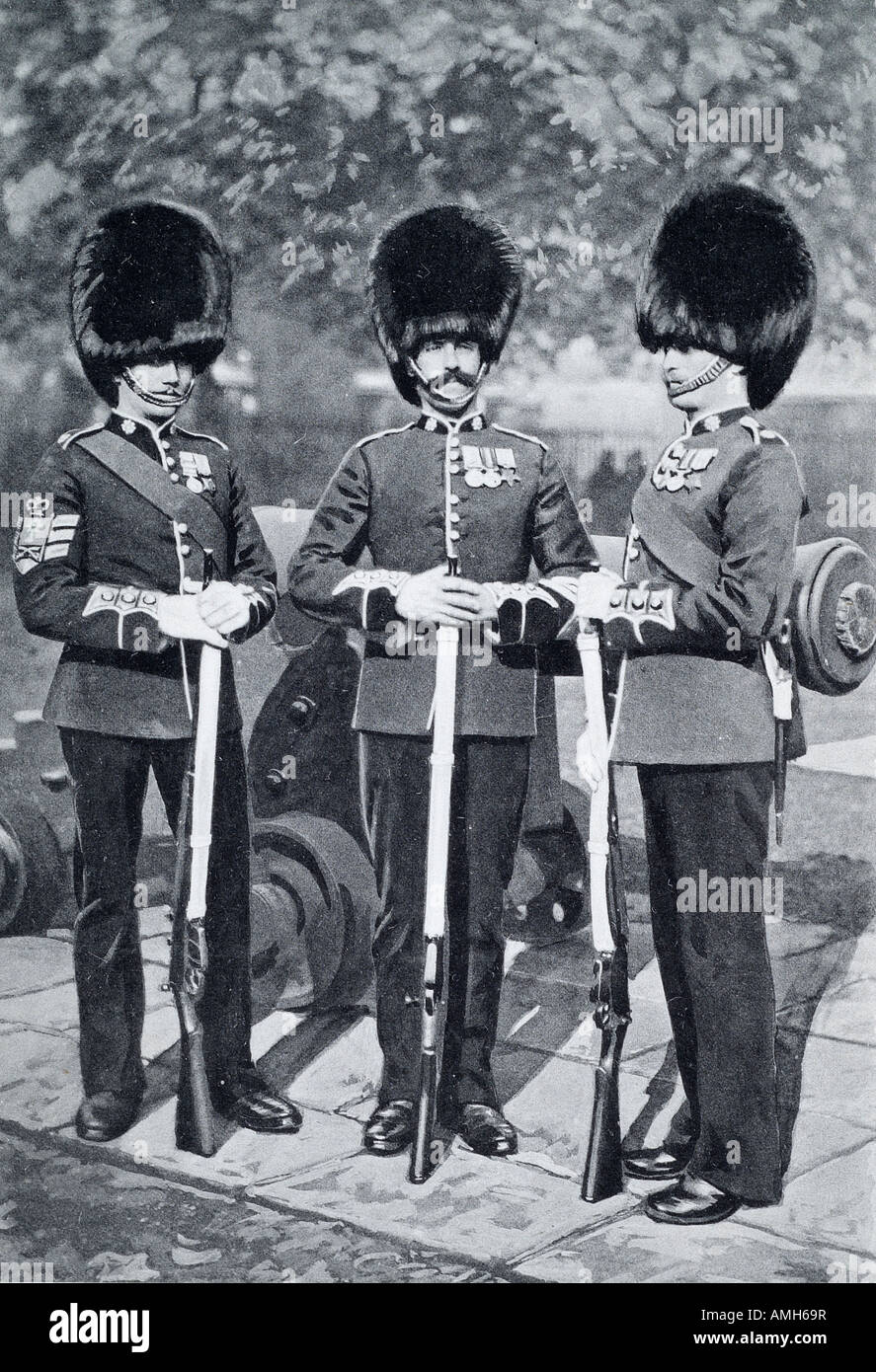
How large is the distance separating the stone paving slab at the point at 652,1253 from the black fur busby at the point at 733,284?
203cm

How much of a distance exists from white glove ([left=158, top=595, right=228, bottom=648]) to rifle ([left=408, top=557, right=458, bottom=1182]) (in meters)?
0.61

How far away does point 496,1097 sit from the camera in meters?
4.09

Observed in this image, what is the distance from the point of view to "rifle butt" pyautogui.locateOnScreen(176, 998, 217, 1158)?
400cm

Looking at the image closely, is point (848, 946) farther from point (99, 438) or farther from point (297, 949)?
point (99, 438)

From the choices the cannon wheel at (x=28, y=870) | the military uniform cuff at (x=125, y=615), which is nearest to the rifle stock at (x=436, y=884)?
the military uniform cuff at (x=125, y=615)

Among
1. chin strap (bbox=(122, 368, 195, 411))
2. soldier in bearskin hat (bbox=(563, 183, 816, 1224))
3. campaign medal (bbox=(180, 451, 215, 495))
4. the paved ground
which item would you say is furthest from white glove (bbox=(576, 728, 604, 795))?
chin strap (bbox=(122, 368, 195, 411))

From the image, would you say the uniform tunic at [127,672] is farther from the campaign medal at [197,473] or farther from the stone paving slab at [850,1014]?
the stone paving slab at [850,1014]

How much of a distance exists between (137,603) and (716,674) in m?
1.43

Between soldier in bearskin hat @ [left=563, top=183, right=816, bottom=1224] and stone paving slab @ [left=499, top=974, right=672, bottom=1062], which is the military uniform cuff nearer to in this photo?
soldier in bearskin hat @ [left=563, top=183, right=816, bottom=1224]

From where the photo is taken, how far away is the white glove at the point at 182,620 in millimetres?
4016

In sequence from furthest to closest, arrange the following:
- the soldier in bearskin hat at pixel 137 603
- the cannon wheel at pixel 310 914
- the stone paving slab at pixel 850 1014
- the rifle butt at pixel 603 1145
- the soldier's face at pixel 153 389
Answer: the cannon wheel at pixel 310 914, the stone paving slab at pixel 850 1014, the soldier's face at pixel 153 389, the soldier in bearskin hat at pixel 137 603, the rifle butt at pixel 603 1145

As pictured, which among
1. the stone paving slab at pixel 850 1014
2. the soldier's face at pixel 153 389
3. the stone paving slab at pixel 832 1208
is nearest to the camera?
the stone paving slab at pixel 832 1208

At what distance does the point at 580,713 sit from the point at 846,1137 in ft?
4.17

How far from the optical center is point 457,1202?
3.93 meters
